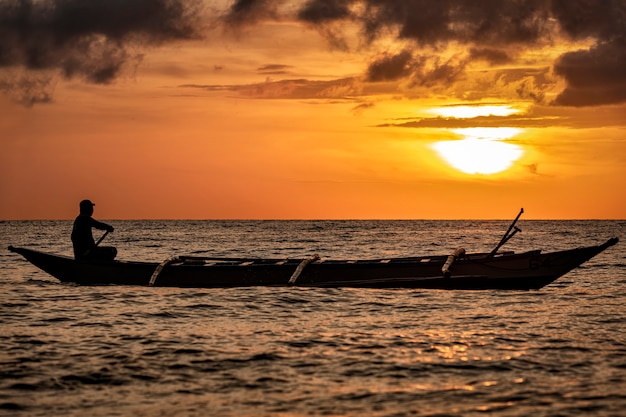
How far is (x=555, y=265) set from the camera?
2377cm

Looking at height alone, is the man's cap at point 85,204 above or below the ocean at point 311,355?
above

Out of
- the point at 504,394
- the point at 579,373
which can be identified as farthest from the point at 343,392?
the point at 579,373

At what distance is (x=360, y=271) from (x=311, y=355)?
9.91 metres

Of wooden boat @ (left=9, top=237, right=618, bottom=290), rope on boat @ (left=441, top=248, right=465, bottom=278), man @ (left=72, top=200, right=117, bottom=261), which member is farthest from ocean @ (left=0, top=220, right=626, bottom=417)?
man @ (left=72, top=200, right=117, bottom=261)

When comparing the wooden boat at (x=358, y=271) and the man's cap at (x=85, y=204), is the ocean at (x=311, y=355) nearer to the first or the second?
the wooden boat at (x=358, y=271)

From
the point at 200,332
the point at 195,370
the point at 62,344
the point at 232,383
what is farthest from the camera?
the point at 200,332

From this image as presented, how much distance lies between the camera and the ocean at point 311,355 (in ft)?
36.3

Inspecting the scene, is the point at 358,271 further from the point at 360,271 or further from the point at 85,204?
the point at 85,204

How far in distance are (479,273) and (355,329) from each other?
7.70 metres

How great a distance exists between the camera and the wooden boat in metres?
23.9

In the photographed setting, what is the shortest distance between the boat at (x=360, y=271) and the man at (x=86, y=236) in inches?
11.2

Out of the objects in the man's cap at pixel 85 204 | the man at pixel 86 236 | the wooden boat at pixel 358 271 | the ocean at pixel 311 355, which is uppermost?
the man's cap at pixel 85 204

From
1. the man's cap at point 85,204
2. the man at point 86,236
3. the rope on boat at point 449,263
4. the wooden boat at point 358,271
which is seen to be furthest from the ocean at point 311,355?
the man's cap at point 85,204

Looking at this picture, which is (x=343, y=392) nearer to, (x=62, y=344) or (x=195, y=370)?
(x=195, y=370)
